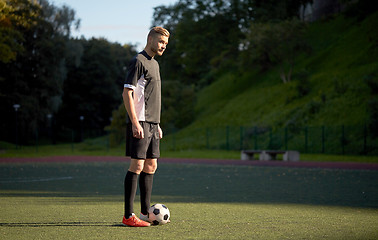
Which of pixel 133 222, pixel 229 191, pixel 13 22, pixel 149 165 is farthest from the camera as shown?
pixel 13 22

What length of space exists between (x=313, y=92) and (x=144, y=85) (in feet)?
125

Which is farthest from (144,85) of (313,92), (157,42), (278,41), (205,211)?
(278,41)

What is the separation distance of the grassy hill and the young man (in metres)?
25.4

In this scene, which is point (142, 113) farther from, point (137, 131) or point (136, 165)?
point (136, 165)

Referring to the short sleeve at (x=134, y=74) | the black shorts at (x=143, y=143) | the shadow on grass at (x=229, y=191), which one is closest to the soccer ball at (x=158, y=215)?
the black shorts at (x=143, y=143)

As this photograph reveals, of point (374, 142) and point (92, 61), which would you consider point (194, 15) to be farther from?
point (374, 142)

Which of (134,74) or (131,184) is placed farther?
(131,184)

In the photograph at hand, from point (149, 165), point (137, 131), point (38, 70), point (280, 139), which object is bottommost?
point (280, 139)

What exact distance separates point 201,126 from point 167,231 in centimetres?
4486

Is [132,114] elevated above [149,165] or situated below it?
above

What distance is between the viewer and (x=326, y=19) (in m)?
61.8

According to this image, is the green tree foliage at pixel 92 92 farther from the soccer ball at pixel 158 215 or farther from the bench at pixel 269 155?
the soccer ball at pixel 158 215

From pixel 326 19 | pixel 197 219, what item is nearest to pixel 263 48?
pixel 326 19

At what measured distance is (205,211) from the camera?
7.95 meters
